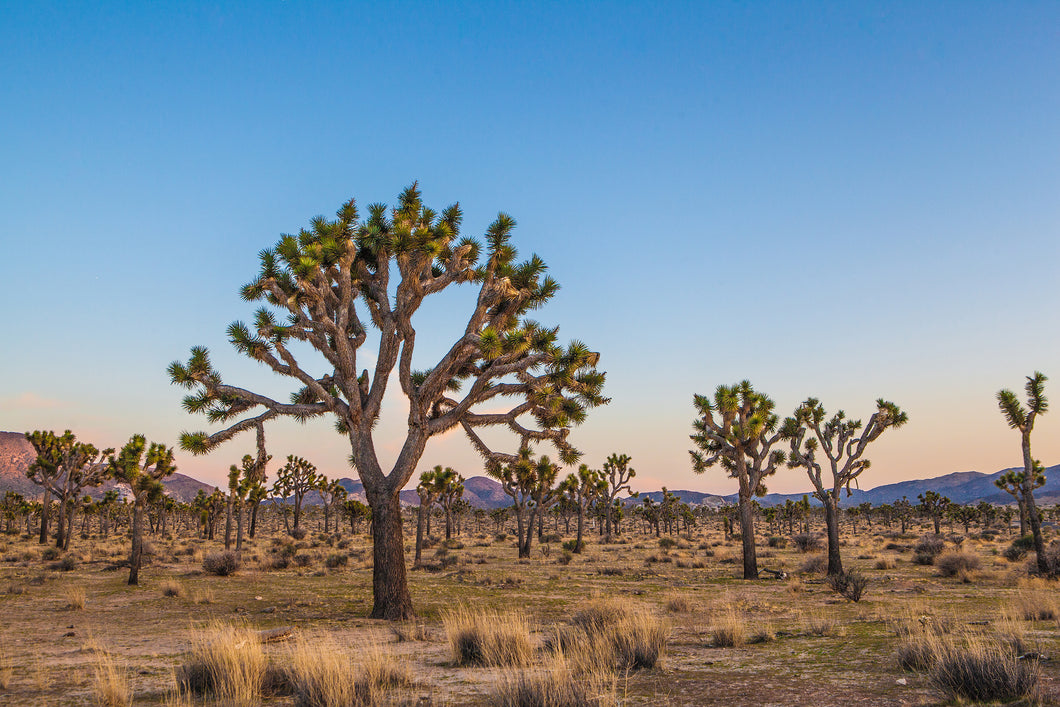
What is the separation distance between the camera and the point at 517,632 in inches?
346

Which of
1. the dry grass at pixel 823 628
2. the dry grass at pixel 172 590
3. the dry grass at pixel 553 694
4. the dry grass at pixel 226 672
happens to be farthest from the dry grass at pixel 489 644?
the dry grass at pixel 172 590

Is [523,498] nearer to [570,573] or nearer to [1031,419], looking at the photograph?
[570,573]

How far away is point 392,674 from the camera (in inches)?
288

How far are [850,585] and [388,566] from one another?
12626 mm

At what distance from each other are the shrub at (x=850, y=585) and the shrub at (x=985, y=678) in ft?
34.4

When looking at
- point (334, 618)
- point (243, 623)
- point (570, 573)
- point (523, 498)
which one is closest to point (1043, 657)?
point (334, 618)

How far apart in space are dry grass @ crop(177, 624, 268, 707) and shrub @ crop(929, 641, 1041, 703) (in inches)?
273

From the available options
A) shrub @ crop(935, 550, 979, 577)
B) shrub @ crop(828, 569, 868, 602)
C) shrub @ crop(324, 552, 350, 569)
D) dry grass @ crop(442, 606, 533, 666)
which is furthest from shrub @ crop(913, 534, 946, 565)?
dry grass @ crop(442, 606, 533, 666)

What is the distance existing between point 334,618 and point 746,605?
9663 mm

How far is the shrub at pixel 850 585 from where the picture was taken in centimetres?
1581

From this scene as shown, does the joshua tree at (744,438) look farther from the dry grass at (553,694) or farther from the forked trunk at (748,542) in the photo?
the dry grass at (553,694)

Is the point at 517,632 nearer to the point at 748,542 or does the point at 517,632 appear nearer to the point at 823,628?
the point at 823,628

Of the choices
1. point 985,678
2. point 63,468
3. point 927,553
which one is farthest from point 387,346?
point 63,468

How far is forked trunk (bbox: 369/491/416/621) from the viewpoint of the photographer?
13.7 meters
